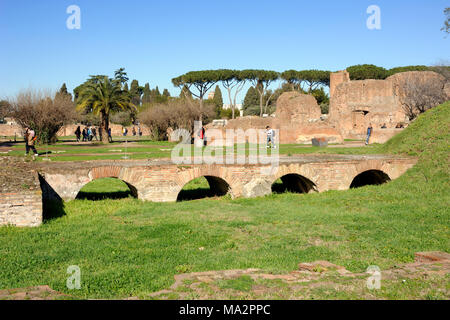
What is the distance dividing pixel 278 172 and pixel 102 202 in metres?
5.17

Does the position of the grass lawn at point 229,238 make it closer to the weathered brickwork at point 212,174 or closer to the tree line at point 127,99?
the weathered brickwork at point 212,174

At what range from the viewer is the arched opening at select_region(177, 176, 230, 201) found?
13.2 meters

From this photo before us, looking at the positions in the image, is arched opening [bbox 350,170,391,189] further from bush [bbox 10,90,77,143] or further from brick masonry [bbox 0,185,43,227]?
bush [bbox 10,90,77,143]

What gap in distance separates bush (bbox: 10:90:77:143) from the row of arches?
12.0 metres

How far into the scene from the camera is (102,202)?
1111cm

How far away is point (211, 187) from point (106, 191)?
11.5 ft

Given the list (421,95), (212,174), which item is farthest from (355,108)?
(212,174)

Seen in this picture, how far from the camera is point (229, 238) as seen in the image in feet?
26.0

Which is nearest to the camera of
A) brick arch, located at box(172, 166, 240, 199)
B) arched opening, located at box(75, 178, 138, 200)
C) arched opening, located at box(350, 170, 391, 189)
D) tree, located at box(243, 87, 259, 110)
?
brick arch, located at box(172, 166, 240, 199)

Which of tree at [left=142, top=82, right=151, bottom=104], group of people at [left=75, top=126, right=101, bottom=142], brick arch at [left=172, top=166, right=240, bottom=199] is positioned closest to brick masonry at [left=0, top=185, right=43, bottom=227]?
brick arch at [left=172, top=166, right=240, bottom=199]

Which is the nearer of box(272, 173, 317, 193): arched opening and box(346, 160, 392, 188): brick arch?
box(346, 160, 392, 188): brick arch

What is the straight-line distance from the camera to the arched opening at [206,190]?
1322 cm

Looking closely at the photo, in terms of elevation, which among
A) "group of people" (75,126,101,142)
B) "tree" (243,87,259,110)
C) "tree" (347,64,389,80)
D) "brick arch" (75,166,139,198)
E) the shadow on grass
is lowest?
the shadow on grass
